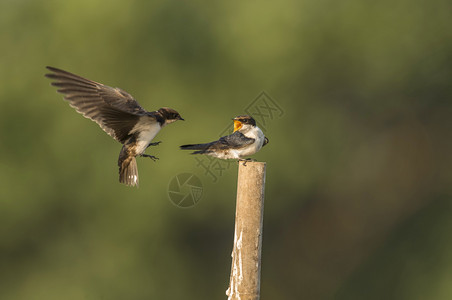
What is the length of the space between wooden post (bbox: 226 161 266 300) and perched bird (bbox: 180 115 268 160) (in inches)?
50.0

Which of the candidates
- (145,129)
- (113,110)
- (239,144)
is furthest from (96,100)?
(239,144)

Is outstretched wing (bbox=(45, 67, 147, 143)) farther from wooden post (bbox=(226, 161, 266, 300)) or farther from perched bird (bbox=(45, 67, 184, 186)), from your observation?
wooden post (bbox=(226, 161, 266, 300))

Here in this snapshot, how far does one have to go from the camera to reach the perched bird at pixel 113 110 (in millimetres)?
6344

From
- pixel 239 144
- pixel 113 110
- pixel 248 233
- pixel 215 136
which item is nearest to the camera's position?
pixel 248 233

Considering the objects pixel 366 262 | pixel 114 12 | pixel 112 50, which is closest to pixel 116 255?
pixel 112 50

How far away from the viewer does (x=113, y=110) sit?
6406 mm

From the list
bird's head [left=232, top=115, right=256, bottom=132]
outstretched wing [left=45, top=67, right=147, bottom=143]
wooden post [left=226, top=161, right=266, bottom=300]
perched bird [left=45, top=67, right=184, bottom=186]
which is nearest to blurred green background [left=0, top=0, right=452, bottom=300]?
bird's head [left=232, top=115, right=256, bottom=132]

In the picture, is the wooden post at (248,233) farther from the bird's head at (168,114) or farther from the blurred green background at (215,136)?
the blurred green background at (215,136)

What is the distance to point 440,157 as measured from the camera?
19734mm

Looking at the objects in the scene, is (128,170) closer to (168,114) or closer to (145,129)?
(145,129)

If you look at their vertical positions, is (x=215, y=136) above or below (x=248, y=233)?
above

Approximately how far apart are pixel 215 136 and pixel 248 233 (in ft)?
30.3

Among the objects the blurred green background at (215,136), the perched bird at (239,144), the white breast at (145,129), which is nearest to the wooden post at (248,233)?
the perched bird at (239,144)

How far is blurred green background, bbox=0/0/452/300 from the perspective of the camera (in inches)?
618
